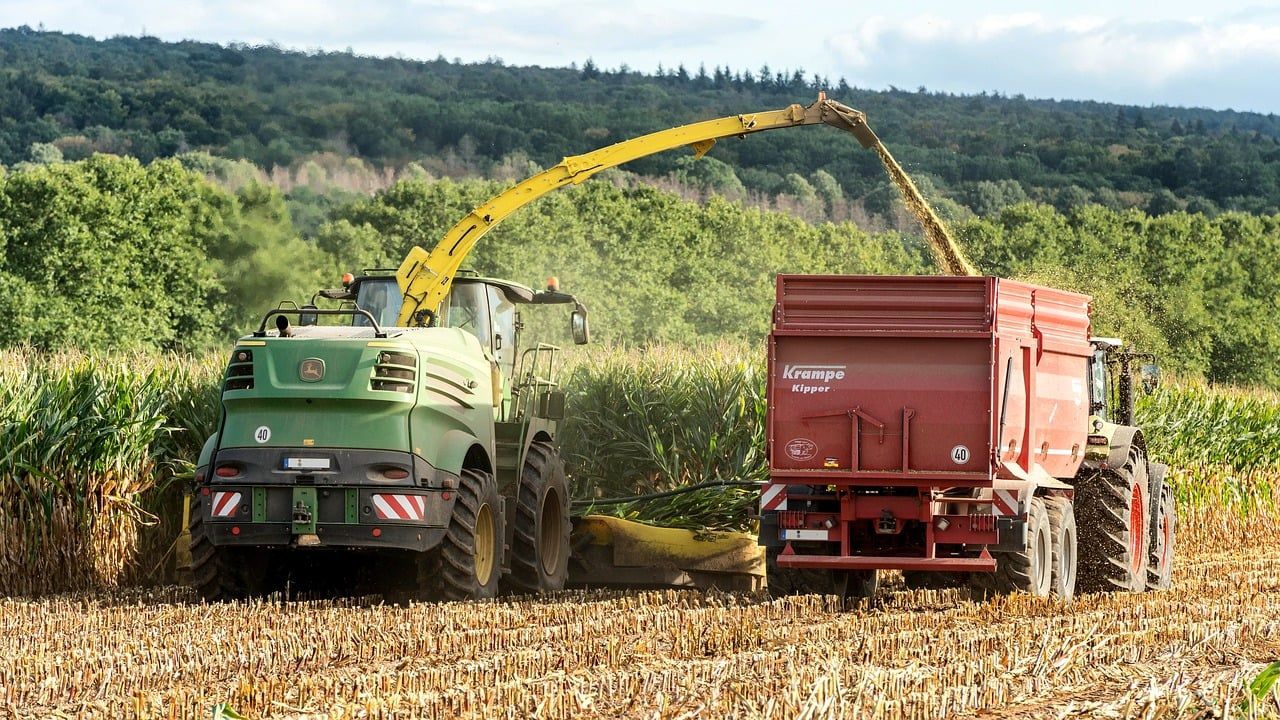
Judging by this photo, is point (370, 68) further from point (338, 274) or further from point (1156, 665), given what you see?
point (1156, 665)

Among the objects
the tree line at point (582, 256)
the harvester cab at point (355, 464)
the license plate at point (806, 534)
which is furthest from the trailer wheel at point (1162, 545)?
the tree line at point (582, 256)

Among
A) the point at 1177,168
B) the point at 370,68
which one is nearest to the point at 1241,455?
the point at 370,68

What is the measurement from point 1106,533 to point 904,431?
3.02 m

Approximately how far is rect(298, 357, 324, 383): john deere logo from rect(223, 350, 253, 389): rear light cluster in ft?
1.32

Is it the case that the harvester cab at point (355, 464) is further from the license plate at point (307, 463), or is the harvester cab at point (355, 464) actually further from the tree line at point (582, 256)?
the tree line at point (582, 256)

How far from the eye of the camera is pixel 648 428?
656 inches

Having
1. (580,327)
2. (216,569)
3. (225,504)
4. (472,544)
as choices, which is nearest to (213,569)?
(216,569)

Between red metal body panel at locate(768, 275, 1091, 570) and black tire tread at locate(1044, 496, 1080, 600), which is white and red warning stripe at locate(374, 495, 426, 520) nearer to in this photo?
red metal body panel at locate(768, 275, 1091, 570)

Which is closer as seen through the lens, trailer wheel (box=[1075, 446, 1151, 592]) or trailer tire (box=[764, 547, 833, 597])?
trailer tire (box=[764, 547, 833, 597])

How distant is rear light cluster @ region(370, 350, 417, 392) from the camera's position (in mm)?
11578

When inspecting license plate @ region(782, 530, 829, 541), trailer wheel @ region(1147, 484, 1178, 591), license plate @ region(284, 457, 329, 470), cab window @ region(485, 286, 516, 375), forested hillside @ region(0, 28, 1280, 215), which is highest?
forested hillside @ region(0, 28, 1280, 215)

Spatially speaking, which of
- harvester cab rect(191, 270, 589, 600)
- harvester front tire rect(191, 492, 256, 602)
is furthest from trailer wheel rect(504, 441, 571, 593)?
harvester front tire rect(191, 492, 256, 602)

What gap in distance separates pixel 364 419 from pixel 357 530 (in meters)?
0.78

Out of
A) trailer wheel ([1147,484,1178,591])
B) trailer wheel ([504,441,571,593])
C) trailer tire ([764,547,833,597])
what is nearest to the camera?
trailer tire ([764,547,833,597])
